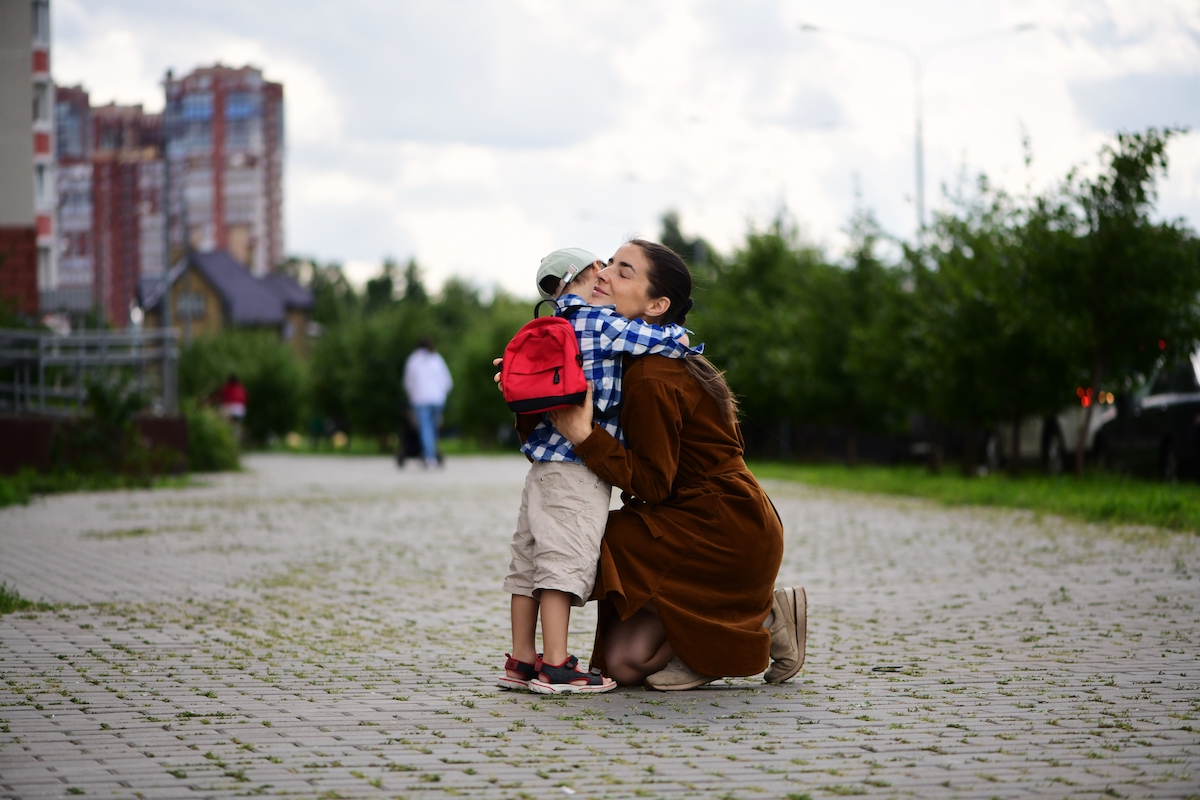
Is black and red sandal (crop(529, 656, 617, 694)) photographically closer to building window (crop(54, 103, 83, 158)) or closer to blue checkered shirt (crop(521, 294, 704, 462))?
blue checkered shirt (crop(521, 294, 704, 462))

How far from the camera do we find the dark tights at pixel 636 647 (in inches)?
218

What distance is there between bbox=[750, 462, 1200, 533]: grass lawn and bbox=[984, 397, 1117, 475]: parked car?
3.70 ft

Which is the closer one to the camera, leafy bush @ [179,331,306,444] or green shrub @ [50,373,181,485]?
green shrub @ [50,373,181,485]

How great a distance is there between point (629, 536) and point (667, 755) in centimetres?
116

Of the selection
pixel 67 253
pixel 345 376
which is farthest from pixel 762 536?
pixel 67 253

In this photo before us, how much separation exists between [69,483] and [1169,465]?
1305 centimetres

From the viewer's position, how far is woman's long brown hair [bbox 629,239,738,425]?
550 cm

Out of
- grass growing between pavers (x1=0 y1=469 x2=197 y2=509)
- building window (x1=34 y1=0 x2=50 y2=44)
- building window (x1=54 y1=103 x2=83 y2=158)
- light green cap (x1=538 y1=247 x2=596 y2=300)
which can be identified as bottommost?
grass growing between pavers (x1=0 y1=469 x2=197 y2=509)

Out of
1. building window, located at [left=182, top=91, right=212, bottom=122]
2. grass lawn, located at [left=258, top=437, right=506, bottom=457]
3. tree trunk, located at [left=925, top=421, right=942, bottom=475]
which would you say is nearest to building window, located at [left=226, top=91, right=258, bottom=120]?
building window, located at [left=182, top=91, right=212, bottom=122]

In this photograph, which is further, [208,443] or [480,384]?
[480,384]

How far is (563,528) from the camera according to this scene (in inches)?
211

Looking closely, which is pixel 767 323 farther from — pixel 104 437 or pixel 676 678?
pixel 676 678

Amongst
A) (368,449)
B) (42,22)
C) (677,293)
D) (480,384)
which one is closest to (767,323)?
(480,384)

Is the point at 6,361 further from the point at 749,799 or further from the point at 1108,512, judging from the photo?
the point at 749,799
